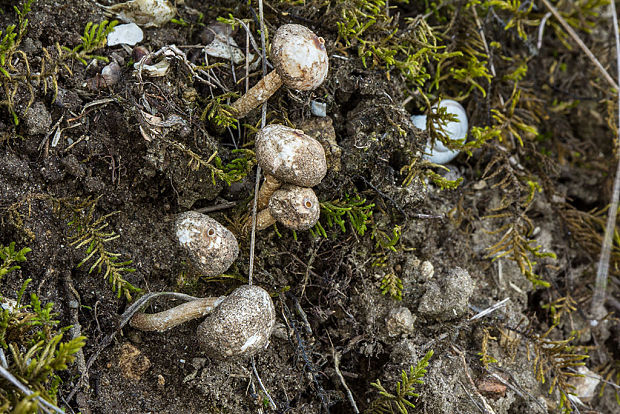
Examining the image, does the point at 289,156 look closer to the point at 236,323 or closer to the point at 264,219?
the point at 264,219

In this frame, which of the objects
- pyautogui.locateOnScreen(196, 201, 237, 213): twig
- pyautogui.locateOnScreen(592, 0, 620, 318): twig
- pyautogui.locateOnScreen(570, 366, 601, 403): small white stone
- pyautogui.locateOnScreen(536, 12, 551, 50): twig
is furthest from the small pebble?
pyautogui.locateOnScreen(570, 366, 601, 403): small white stone

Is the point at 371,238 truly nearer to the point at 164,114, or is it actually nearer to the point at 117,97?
the point at 164,114

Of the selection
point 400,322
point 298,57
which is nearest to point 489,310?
point 400,322

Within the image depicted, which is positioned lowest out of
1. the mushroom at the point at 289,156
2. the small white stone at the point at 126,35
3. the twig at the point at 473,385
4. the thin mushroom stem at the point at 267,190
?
the twig at the point at 473,385

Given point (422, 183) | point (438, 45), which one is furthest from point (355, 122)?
point (438, 45)

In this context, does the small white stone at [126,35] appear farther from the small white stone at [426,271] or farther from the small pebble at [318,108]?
the small white stone at [426,271]

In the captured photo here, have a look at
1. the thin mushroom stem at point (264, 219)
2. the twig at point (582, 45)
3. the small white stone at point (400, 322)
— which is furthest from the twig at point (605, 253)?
the thin mushroom stem at point (264, 219)
